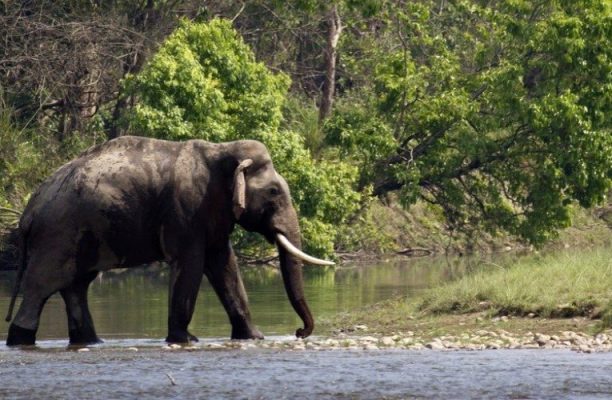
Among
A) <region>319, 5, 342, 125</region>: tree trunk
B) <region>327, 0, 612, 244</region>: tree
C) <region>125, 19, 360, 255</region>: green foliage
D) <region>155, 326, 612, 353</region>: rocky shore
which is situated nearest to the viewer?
<region>155, 326, 612, 353</region>: rocky shore

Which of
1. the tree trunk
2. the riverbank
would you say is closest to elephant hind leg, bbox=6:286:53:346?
the riverbank

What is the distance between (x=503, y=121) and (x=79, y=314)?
54.2 ft

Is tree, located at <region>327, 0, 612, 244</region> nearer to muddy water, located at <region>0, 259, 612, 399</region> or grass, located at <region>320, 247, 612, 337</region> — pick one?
grass, located at <region>320, 247, 612, 337</region>

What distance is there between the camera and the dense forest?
107 ft

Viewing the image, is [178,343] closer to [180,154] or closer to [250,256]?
[180,154]

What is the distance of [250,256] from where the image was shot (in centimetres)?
3634

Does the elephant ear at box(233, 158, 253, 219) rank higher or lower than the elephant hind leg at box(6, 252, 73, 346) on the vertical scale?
higher

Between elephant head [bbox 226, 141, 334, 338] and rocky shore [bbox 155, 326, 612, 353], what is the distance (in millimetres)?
1075

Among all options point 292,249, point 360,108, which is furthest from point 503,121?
point 292,249

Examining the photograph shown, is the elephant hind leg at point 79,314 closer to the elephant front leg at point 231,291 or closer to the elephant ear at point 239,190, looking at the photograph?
the elephant front leg at point 231,291

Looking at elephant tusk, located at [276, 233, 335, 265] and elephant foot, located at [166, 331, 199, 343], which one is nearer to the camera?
elephant foot, located at [166, 331, 199, 343]

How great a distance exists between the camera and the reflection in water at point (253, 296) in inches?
890

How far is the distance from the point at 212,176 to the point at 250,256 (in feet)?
54.3

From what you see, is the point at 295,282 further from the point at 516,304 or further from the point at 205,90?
the point at 205,90
